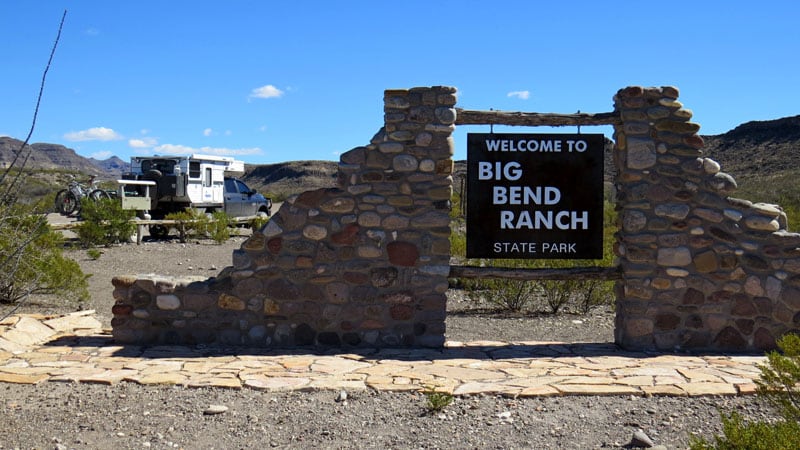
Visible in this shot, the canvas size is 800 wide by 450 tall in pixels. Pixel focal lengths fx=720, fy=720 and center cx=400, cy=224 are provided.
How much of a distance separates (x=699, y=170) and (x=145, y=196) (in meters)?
16.7

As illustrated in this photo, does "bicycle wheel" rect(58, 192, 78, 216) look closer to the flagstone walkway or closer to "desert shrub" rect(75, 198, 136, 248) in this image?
"desert shrub" rect(75, 198, 136, 248)

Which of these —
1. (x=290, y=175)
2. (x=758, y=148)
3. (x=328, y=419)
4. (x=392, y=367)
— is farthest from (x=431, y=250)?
(x=290, y=175)

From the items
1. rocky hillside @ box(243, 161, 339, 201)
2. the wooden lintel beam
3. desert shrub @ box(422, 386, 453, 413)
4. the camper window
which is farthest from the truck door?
rocky hillside @ box(243, 161, 339, 201)

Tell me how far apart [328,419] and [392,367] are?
4.66ft

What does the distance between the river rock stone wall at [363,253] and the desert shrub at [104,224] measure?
1051cm

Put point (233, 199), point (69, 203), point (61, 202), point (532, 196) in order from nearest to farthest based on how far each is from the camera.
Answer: point (532, 196) < point (233, 199) < point (69, 203) < point (61, 202)

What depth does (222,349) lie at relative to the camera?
6.96 m

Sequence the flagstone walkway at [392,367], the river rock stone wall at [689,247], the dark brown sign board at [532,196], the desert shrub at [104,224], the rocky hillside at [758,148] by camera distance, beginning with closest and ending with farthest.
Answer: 1. the flagstone walkway at [392,367]
2. the river rock stone wall at [689,247]
3. the dark brown sign board at [532,196]
4. the desert shrub at [104,224]
5. the rocky hillside at [758,148]

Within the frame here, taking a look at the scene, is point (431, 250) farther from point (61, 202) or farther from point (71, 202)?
point (61, 202)

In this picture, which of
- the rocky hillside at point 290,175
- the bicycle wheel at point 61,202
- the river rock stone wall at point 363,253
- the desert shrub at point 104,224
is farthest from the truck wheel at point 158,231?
the rocky hillside at point 290,175

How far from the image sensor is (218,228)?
18.7 m

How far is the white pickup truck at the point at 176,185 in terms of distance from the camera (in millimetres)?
20281

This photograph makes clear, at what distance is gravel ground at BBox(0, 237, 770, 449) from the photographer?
452 cm

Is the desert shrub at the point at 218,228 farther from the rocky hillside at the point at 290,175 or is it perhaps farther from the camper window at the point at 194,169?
the rocky hillside at the point at 290,175
